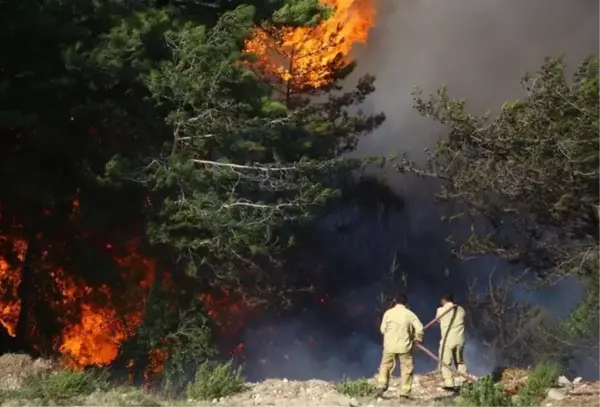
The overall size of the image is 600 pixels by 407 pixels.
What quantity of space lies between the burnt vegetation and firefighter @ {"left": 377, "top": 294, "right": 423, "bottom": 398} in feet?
2.35

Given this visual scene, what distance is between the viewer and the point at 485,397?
8445mm

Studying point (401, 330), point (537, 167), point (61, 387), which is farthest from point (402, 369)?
point (537, 167)

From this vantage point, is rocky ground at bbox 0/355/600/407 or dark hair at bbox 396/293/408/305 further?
dark hair at bbox 396/293/408/305

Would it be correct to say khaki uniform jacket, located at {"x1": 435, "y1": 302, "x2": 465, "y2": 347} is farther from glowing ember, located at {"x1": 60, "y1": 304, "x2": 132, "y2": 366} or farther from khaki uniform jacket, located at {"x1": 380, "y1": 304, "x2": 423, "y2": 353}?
glowing ember, located at {"x1": 60, "y1": 304, "x2": 132, "y2": 366}

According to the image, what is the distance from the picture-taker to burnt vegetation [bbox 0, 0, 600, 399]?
13.4m

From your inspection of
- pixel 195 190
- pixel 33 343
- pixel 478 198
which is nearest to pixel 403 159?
pixel 478 198

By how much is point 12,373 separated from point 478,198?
9.69 metres

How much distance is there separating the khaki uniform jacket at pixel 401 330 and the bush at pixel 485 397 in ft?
3.98

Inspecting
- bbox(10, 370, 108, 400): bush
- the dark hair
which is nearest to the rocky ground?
bbox(10, 370, 108, 400): bush

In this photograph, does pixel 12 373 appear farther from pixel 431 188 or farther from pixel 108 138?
pixel 431 188

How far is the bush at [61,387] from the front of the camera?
898 centimetres

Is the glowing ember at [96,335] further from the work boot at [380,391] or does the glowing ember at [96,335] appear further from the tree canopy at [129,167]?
the work boot at [380,391]

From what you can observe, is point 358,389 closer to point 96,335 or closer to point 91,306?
point 91,306

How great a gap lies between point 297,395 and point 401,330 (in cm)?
193
